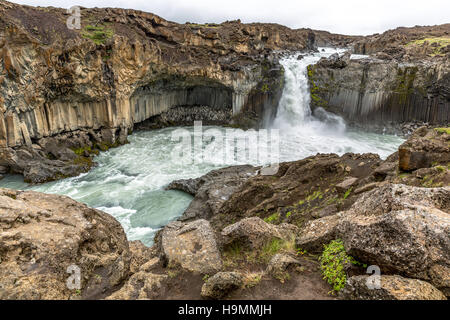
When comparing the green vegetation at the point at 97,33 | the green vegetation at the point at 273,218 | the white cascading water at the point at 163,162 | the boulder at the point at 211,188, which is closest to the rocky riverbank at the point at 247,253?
the green vegetation at the point at 273,218

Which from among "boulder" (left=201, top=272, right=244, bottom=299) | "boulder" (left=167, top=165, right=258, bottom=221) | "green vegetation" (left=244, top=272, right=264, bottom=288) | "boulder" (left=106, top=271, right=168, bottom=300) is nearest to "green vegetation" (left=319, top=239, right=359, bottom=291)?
"green vegetation" (left=244, top=272, right=264, bottom=288)

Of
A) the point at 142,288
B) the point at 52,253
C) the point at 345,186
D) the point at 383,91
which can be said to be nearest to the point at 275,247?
the point at 142,288

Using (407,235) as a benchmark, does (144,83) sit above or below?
above

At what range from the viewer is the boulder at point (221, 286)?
4.07m

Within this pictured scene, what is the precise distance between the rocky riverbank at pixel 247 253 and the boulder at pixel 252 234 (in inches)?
0.9

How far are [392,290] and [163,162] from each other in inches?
810

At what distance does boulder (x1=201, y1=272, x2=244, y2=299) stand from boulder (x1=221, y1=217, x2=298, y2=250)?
1.51 m

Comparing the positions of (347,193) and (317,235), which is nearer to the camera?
(317,235)

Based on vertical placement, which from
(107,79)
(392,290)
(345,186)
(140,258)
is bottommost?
(140,258)

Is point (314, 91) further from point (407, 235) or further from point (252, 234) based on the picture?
point (407, 235)

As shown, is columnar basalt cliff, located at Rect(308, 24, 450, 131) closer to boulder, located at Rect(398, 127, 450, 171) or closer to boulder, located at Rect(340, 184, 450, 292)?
boulder, located at Rect(398, 127, 450, 171)

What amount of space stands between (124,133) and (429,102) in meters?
33.9

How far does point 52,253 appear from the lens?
4.93m

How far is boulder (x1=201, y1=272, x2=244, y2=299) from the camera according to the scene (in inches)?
160
